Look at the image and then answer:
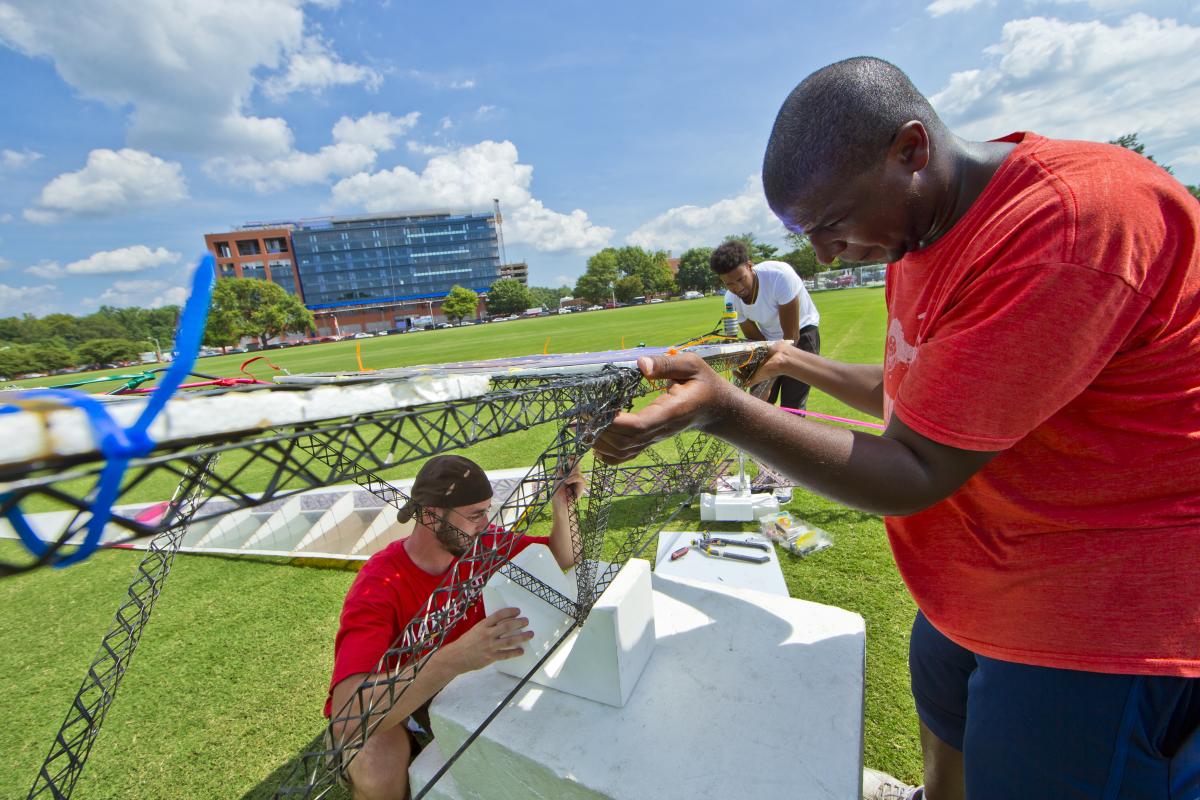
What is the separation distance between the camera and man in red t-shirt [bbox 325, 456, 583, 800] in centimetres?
220

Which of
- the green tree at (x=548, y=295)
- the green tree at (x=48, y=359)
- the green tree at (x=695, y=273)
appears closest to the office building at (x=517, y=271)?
the green tree at (x=548, y=295)

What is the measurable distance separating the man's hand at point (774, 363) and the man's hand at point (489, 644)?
204cm

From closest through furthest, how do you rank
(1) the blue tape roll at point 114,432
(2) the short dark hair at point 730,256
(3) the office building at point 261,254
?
1. (1) the blue tape roll at point 114,432
2. (2) the short dark hair at point 730,256
3. (3) the office building at point 261,254

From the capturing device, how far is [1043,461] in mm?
1114

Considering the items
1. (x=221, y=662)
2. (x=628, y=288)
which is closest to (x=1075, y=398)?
(x=221, y=662)

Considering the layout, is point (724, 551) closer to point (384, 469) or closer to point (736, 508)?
point (736, 508)

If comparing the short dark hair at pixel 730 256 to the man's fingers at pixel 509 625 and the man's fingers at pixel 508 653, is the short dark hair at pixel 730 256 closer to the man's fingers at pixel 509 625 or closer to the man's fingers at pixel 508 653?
the man's fingers at pixel 509 625

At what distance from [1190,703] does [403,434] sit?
2.06 metres

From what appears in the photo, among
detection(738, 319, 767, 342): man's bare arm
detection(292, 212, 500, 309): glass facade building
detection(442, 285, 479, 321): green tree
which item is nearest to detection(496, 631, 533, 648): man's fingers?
detection(738, 319, 767, 342): man's bare arm

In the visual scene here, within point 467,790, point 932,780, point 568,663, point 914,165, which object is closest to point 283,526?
point 467,790

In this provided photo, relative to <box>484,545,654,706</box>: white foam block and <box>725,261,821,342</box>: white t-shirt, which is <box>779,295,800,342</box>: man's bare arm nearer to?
<box>725,261,821,342</box>: white t-shirt

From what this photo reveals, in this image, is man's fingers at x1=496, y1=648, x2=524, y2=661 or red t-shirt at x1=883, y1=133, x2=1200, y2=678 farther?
man's fingers at x1=496, y1=648, x2=524, y2=661

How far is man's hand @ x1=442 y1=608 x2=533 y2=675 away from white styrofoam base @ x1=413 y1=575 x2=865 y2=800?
0.20m

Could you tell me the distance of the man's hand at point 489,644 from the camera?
2.21 m
